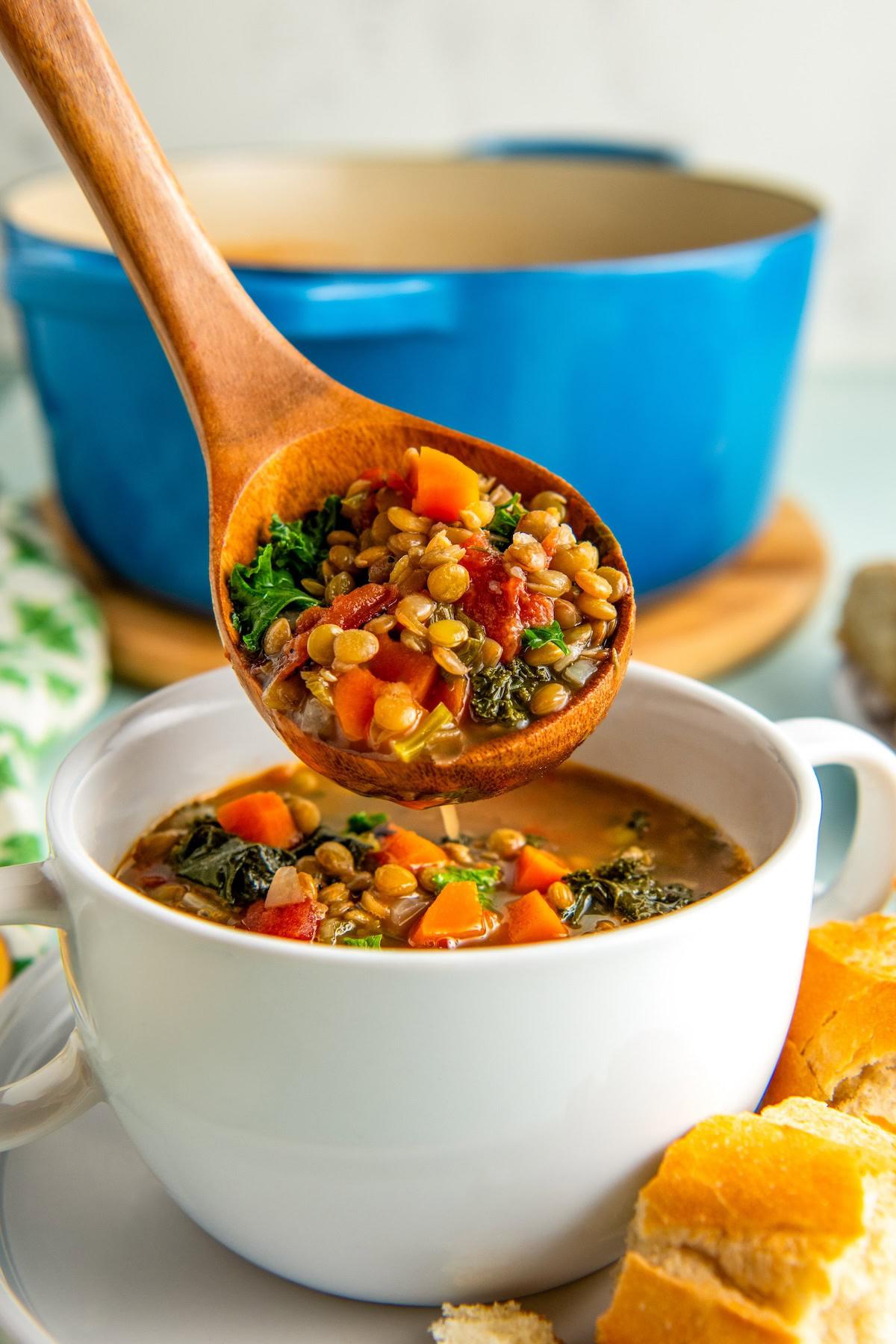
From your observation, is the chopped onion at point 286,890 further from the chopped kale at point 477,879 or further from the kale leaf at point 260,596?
the kale leaf at point 260,596

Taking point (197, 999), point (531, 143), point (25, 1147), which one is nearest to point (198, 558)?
point (25, 1147)

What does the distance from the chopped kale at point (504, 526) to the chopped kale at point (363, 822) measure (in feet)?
1.43

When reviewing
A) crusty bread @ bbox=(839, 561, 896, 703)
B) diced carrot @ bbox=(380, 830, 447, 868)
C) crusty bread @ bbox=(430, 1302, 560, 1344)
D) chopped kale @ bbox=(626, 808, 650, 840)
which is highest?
chopped kale @ bbox=(626, 808, 650, 840)

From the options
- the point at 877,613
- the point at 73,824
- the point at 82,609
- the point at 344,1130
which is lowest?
the point at 82,609

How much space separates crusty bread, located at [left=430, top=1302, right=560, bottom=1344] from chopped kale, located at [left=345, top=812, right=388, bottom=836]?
69 centimetres

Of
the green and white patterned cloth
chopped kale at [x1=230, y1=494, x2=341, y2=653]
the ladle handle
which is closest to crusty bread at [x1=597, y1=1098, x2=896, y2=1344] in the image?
chopped kale at [x1=230, y1=494, x2=341, y2=653]

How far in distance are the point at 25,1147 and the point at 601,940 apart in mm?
807

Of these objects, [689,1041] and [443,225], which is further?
[443,225]

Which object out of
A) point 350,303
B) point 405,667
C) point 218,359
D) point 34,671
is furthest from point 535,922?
point 34,671

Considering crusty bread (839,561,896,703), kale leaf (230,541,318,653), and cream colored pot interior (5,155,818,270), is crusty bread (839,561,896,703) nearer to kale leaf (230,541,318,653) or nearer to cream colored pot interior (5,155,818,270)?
cream colored pot interior (5,155,818,270)

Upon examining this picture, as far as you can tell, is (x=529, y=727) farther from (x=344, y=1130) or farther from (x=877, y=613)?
(x=877, y=613)

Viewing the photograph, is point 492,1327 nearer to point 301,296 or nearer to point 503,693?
point 503,693

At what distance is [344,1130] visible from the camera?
1.34 metres

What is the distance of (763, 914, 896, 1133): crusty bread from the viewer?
5.41 ft
